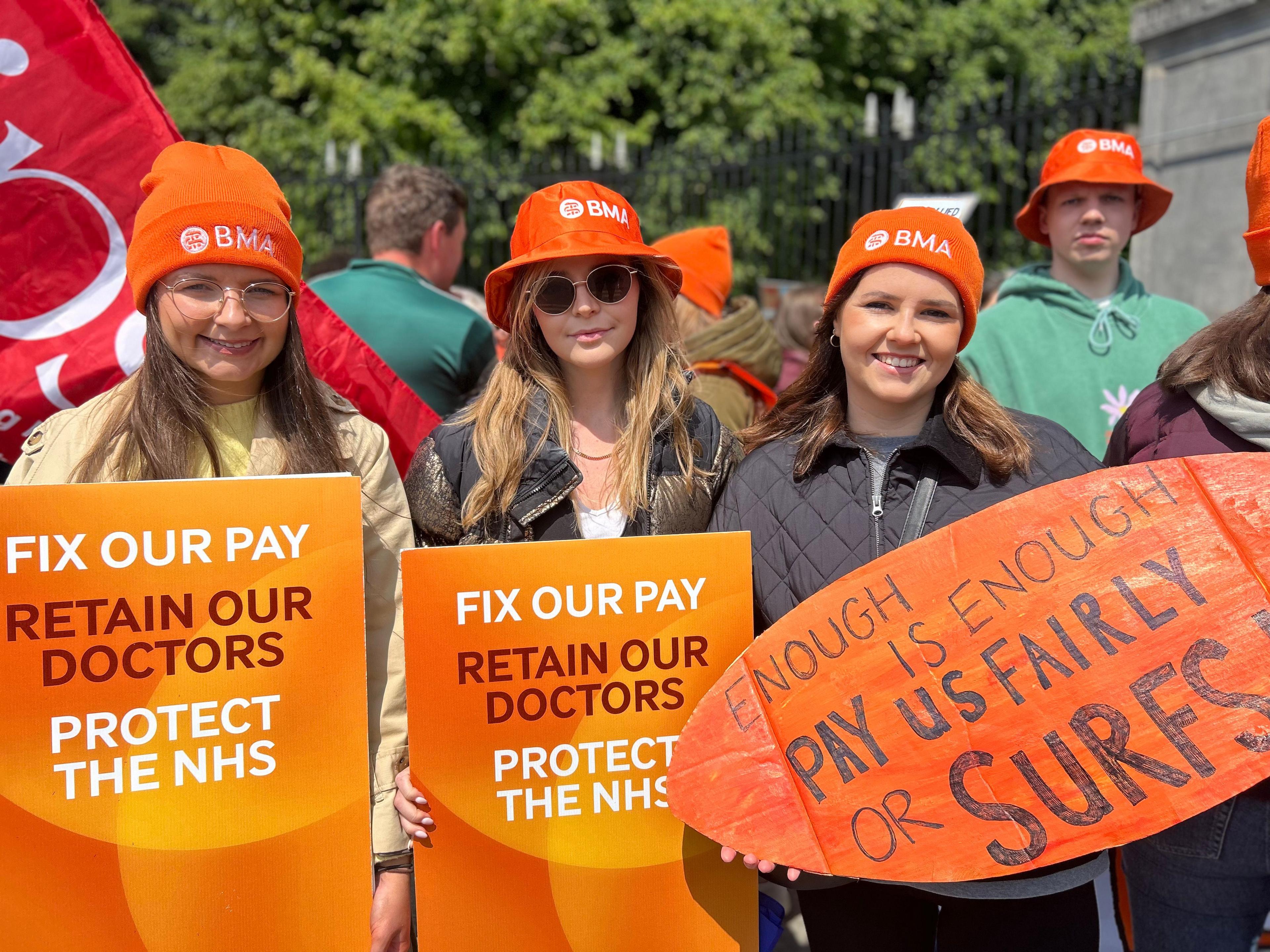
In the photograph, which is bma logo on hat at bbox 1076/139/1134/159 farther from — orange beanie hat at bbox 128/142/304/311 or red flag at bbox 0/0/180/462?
red flag at bbox 0/0/180/462

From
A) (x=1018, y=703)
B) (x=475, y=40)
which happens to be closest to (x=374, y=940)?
(x=1018, y=703)

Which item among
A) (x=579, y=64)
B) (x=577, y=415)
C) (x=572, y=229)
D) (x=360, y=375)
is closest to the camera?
(x=572, y=229)

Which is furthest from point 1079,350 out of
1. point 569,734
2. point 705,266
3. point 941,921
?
point 569,734

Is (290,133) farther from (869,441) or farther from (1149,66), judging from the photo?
(869,441)

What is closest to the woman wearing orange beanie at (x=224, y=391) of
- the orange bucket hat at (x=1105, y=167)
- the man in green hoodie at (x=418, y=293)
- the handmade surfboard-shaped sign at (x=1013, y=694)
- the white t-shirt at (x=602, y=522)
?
the white t-shirt at (x=602, y=522)

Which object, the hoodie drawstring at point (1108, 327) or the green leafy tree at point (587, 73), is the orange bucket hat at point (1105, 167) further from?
the green leafy tree at point (587, 73)

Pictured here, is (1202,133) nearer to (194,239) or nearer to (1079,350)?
(1079,350)

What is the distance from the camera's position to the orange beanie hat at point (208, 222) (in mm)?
1949

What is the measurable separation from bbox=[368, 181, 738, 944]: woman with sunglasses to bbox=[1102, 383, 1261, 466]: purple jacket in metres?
0.85

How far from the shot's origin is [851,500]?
2.12m

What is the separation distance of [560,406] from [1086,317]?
2.05m

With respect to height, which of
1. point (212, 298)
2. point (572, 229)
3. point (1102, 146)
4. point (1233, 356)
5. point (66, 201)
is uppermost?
point (1102, 146)

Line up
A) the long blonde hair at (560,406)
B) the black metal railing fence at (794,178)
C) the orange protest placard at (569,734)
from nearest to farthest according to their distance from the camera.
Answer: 1. the orange protest placard at (569,734)
2. the long blonde hair at (560,406)
3. the black metal railing fence at (794,178)

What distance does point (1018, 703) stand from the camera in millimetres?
1857
